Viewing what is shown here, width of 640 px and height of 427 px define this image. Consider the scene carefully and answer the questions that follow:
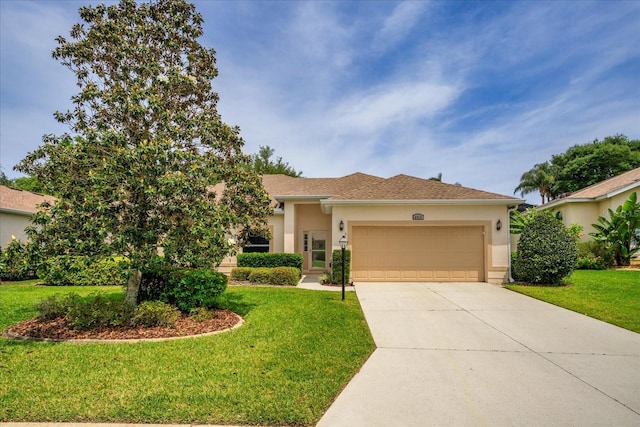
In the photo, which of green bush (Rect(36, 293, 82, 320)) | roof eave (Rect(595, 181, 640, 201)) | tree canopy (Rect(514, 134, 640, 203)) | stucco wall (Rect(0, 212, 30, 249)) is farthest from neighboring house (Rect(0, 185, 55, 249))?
tree canopy (Rect(514, 134, 640, 203))

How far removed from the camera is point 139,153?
5621 millimetres

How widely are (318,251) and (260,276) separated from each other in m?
4.26

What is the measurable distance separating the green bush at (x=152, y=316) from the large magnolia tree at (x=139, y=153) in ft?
2.81

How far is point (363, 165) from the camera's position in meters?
21.8

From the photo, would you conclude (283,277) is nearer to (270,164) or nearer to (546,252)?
(546,252)

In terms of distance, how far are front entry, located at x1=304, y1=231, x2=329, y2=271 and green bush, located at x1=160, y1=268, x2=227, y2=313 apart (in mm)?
9113

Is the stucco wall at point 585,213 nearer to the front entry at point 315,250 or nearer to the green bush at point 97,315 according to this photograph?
the front entry at point 315,250

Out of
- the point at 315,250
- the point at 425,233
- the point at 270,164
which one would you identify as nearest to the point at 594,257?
the point at 425,233

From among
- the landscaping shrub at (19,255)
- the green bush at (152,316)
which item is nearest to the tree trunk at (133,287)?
the green bush at (152,316)

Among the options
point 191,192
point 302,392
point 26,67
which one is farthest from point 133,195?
point 26,67

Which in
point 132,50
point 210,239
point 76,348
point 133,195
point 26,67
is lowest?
point 76,348

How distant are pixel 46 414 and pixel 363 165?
66.2 feet

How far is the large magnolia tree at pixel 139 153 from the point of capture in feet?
18.7

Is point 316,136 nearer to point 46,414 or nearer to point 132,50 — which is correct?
point 132,50
